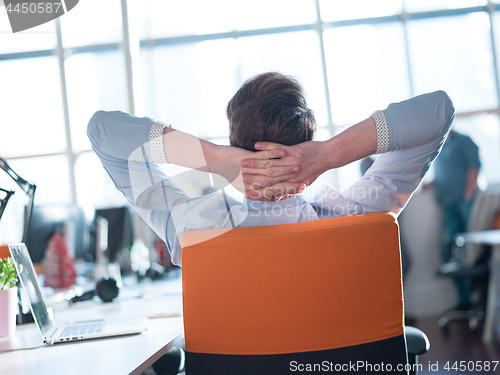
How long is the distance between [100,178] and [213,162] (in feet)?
18.1

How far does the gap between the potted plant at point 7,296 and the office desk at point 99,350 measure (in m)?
0.03

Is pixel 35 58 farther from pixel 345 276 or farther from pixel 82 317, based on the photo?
pixel 345 276

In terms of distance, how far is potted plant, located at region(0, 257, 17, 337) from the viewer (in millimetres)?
1129

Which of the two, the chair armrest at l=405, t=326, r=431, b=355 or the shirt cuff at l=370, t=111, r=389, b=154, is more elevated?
→ the shirt cuff at l=370, t=111, r=389, b=154

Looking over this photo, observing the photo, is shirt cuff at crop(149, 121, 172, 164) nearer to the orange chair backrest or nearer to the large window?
the orange chair backrest

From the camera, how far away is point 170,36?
245 inches

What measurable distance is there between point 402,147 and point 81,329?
86 cm

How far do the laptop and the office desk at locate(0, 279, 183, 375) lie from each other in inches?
0.7

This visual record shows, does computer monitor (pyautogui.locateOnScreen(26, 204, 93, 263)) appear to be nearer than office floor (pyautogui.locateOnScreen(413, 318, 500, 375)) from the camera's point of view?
Yes

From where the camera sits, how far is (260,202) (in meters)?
1.02

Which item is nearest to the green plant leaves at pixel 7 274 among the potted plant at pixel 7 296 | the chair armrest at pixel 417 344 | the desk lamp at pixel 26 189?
the potted plant at pixel 7 296

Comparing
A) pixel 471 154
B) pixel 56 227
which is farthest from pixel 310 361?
pixel 471 154

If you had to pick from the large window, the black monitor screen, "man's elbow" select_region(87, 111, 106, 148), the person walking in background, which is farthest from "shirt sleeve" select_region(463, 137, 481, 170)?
"man's elbow" select_region(87, 111, 106, 148)

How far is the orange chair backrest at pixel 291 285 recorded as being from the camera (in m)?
0.76
